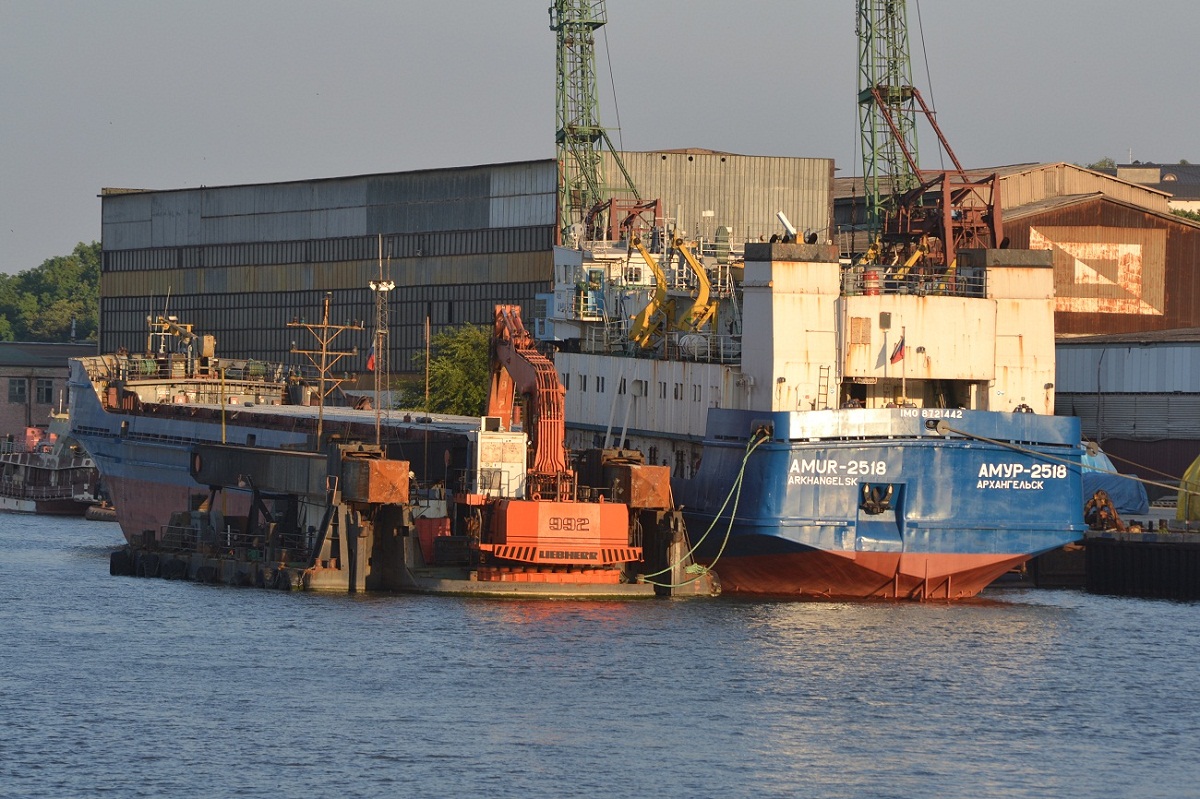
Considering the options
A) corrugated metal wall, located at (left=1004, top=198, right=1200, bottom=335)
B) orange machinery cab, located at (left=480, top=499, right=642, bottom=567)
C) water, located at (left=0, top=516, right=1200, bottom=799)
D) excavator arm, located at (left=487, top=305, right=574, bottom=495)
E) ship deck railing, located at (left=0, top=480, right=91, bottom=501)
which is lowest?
water, located at (left=0, top=516, right=1200, bottom=799)

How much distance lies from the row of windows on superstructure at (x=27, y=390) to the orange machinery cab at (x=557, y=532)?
98.3 metres

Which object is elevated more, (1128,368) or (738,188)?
(738,188)

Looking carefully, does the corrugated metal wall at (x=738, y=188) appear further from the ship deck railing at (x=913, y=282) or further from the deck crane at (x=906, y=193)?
the ship deck railing at (x=913, y=282)

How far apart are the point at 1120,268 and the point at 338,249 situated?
42.6 metres

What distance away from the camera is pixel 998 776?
35844mm

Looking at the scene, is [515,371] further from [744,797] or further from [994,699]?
[744,797]

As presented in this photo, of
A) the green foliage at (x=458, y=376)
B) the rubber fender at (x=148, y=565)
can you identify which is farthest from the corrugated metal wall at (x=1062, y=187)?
the rubber fender at (x=148, y=565)

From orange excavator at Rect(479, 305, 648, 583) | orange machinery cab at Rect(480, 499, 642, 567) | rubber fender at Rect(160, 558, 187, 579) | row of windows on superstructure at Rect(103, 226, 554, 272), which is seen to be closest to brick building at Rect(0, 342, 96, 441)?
row of windows on superstructure at Rect(103, 226, 554, 272)

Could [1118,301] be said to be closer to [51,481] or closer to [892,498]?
[892,498]

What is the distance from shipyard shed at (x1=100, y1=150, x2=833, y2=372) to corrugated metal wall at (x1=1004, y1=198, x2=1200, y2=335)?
53.4 feet

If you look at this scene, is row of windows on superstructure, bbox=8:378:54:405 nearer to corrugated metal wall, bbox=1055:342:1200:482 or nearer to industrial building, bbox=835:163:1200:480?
industrial building, bbox=835:163:1200:480

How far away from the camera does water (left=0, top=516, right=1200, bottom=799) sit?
116ft

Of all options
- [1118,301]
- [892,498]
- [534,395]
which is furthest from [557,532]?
[1118,301]

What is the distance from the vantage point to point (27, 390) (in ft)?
481
